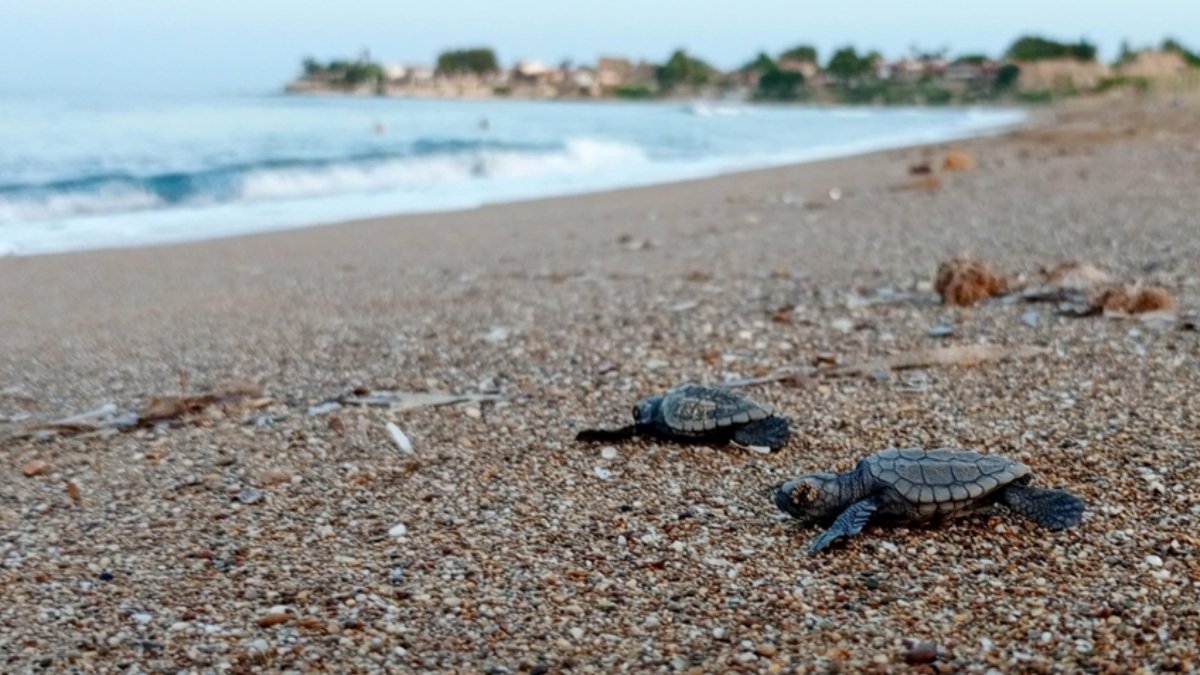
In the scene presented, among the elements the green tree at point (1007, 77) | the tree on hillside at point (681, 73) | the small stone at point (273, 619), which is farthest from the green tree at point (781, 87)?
the small stone at point (273, 619)

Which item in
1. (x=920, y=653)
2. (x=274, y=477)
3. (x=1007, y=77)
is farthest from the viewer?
(x=1007, y=77)

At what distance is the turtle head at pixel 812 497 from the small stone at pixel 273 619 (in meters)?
1.49

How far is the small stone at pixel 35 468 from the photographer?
383 cm

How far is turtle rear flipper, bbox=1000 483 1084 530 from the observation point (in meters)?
2.99

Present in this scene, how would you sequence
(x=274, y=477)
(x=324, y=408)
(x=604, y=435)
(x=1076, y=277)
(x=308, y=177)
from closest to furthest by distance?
(x=274, y=477)
(x=604, y=435)
(x=324, y=408)
(x=1076, y=277)
(x=308, y=177)

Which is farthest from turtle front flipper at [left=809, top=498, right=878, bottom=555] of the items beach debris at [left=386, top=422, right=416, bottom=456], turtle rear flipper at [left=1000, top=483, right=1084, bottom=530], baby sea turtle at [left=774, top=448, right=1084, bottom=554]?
beach debris at [left=386, top=422, right=416, bottom=456]

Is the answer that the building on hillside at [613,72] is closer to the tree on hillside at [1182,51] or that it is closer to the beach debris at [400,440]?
the tree on hillside at [1182,51]

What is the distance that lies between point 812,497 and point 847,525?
170 mm

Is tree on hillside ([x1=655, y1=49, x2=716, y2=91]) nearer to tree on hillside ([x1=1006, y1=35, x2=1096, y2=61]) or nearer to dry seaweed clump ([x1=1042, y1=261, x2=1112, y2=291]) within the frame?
tree on hillside ([x1=1006, y1=35, x2=1096, y2=61])

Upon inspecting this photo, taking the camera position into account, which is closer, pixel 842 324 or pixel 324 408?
pixel 324 408

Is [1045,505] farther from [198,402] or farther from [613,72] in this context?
[613,72]

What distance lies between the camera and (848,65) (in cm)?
10375

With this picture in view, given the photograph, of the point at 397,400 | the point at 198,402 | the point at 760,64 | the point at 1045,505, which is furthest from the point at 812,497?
the point at 760,64

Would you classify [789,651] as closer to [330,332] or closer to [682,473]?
[682,473]
